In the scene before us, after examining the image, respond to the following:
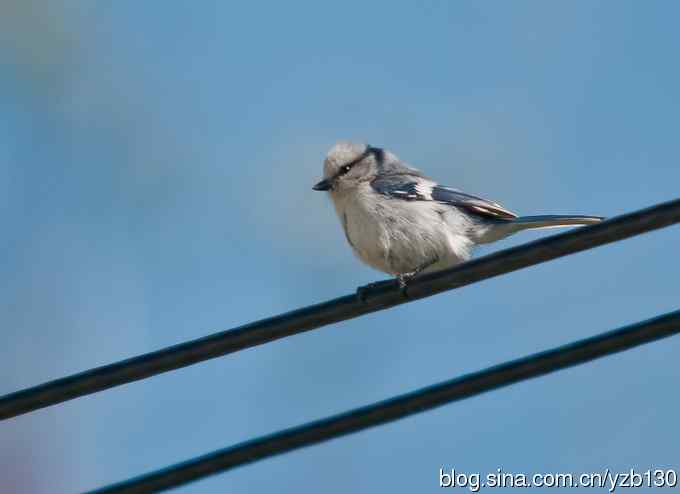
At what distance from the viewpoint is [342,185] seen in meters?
6.92

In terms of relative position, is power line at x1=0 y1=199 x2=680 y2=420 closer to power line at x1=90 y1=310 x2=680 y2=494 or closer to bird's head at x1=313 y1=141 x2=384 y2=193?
power line at x1=90 y1=310 x2=680 y2=494

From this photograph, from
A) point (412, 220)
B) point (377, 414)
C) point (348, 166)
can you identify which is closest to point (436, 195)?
point (412, 220)

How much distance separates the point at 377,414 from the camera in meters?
3.37

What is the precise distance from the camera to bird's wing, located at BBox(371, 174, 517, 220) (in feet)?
21.8

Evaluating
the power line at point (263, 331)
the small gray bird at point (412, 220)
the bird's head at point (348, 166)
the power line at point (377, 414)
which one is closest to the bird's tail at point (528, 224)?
the small gray bird at point (412, 220)

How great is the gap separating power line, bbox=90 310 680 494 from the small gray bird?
283cm

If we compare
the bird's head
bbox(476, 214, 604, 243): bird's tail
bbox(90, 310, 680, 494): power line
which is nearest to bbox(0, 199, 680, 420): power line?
bbox(90, 310, 680, 494): power line

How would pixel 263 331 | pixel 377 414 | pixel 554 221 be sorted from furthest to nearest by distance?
pixel 554 221 < pixel 263 331 < pixel 377 414

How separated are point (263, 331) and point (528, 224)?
3.00m

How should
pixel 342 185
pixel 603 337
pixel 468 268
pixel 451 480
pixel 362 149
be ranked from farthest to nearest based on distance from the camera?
pixel 362 149 < pixel 342 185 < pixel 451 480 < pixel 468 268 < pixel 603 337

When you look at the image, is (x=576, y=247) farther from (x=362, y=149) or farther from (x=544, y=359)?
(x=362, y=149)

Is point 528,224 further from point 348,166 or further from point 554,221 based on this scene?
point 348,166

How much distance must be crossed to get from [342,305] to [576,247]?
91cm

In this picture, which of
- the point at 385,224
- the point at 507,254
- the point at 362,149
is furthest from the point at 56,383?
the point at 362,149
